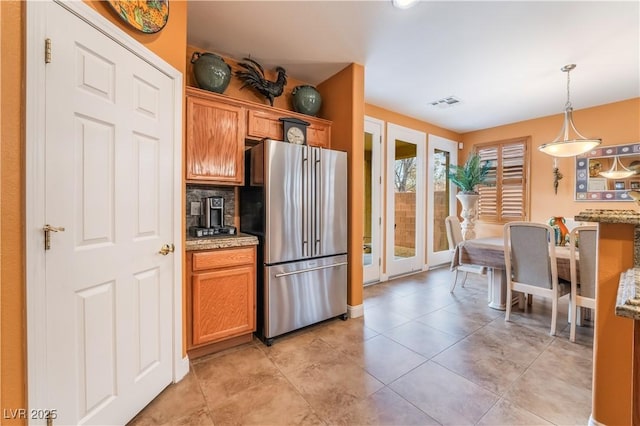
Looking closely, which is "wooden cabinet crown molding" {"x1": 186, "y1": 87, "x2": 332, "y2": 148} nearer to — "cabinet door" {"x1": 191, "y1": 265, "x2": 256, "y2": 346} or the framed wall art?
"cabinet door" {"x1": 191, "y1": 265, "x2": 256, "y2": 346}

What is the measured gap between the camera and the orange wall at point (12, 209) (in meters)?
0.99

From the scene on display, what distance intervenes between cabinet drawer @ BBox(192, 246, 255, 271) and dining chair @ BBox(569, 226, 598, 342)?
274 centimetres

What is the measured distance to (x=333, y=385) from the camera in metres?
1.78

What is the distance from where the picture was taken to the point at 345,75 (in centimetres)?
297

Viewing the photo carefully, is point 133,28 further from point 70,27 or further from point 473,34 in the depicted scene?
point 473,34

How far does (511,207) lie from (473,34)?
356 cm

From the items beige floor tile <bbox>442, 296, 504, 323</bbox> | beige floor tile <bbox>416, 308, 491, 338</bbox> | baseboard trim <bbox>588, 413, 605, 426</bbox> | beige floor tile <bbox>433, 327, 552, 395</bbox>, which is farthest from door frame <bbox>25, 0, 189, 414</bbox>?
beige floor tile <bbox>442, 296, 504, 323</bbox>

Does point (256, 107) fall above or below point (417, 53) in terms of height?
below

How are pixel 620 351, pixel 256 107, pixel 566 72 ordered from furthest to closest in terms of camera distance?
pixel 566 72 → pixel 256 107 → pixel 620 351

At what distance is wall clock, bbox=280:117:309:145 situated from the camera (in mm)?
2729

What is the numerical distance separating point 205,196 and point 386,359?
7.10 ft

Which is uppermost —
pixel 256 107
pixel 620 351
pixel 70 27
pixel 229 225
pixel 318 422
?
pixel 256 107

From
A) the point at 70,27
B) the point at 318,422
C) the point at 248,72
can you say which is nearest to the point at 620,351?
the point at 318,422

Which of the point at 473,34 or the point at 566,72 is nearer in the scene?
the point at 473,34
